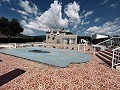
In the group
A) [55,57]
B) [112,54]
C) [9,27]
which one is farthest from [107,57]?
[9,27]

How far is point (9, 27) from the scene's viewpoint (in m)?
37.8

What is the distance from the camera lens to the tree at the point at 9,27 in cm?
3606

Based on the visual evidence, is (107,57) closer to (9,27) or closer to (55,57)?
(55,57)

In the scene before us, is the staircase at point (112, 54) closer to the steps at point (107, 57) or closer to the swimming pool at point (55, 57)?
the steps at point (107, 57)

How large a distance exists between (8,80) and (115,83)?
4.91 m

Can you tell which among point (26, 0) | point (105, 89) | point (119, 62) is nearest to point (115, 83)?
point (105, 89)

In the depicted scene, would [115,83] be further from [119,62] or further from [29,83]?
[29,83]

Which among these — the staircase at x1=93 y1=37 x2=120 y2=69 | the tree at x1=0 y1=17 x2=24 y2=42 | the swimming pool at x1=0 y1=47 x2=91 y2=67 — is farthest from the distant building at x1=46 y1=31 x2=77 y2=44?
the swimming pool at x1=0 y1=47 x2=91 y2=67

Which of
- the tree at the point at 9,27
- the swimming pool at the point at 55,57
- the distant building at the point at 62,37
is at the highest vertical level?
the tree at the point at 9,27

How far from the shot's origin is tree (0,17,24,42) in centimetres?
3606

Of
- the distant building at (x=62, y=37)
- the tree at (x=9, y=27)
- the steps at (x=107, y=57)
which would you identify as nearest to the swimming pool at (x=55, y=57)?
the steps at (x=107, y=57)

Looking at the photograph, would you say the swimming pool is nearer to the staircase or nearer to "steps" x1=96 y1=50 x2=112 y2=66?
"steps" x1=96 y1=50 x2=112 y2=66

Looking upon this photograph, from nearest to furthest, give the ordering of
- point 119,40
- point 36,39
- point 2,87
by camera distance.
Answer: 1. point 2,87
2. point 119,40
3. point 36,39

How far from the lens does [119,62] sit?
7.32 metres
